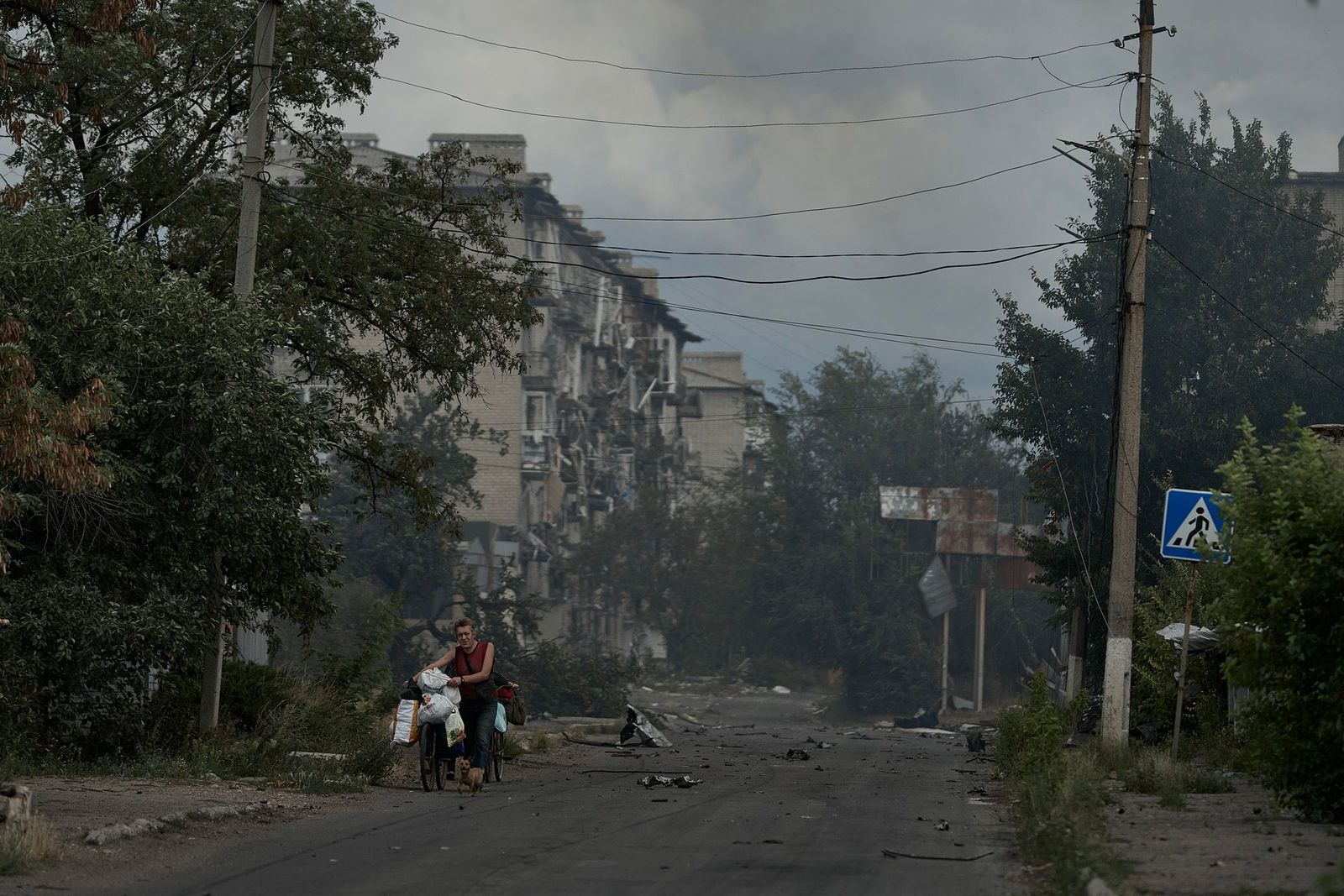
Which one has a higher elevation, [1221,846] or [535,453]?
[535,453]

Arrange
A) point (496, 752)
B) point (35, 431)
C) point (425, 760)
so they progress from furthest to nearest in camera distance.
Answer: point (496, 752)
point (425, 760)
point (35, 431)

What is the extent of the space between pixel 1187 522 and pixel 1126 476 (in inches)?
121

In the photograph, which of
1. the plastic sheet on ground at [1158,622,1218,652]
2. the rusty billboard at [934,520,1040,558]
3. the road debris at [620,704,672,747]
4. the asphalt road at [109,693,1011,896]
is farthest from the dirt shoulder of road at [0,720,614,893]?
the rusty billboard at [934,520,1040,558]

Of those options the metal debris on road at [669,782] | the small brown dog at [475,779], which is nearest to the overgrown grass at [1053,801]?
the metal debris on road at [669,782]

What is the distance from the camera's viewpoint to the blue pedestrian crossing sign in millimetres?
18391

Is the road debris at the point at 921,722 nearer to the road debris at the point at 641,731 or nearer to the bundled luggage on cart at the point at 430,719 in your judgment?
the road debris at the point at 641,731

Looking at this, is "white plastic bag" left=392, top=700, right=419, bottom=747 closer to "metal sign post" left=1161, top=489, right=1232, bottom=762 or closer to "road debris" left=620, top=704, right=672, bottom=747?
"metal sign post" left=1161, top=489, right=1232, bottom=762

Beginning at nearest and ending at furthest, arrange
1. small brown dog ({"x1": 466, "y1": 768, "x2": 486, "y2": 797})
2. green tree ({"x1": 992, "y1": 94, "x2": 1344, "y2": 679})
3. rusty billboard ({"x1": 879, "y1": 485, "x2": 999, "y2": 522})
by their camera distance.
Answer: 1. small brown dog ({"x1": 466, "y1": 768, "x2": 486, "y2": 797})
2. green tree ({"x1": 992, "y1": 94, "x2": 1344, "y2": 679})
3. rusty billboard ({"x1": 879, "y1": 485, "x2": 999, "y2": 522})

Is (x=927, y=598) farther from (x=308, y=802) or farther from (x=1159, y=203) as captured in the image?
(x=308, y=802)

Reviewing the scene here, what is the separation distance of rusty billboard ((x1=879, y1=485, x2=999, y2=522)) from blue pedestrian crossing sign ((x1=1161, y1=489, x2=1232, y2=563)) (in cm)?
5731

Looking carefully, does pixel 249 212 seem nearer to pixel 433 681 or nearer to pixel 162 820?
pixel 433 681

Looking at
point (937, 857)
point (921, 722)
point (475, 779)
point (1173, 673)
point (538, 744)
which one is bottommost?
point (921, 722)

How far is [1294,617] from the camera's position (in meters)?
12.6

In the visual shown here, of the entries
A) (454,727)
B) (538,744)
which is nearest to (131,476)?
(454,727)
